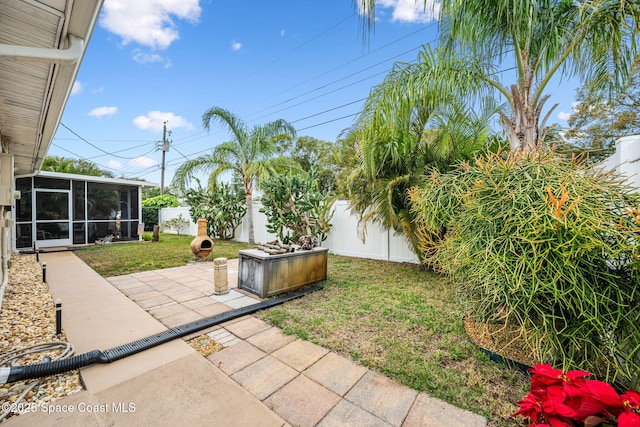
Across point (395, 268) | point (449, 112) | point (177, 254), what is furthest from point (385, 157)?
point (177, 254)

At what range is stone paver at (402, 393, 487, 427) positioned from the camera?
1.72 meters

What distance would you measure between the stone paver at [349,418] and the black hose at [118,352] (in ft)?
6.24

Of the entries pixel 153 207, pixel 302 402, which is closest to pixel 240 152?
pixel 302 402

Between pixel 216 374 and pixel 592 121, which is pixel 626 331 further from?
pixel 592 121

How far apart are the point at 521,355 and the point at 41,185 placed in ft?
44.3

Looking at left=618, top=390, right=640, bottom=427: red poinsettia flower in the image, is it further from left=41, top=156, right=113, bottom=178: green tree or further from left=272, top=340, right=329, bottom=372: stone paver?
left=41, top=156, right=113, bottom=178: green tree

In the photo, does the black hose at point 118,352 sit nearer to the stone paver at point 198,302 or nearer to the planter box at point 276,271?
the planter box at point 276,271

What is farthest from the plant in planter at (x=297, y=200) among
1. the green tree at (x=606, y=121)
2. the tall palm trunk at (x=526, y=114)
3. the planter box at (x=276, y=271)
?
the green tree at (x=606, y=121)

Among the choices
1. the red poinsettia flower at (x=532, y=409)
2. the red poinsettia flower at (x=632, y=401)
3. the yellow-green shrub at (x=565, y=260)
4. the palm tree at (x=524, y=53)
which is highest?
the palm tree at (x=524, y=53)

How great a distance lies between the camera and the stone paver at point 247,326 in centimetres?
300

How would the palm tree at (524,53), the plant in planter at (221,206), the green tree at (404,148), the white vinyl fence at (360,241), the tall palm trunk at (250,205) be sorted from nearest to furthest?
the palm tree at (524,53), the green tree at (404,148), the white vinyl fence at (360,241), the tall palm trunk at (250,205), the plant in planter at (221,206)

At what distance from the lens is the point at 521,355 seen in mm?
2367

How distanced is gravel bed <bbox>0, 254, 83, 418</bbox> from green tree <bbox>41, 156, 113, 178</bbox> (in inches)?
579

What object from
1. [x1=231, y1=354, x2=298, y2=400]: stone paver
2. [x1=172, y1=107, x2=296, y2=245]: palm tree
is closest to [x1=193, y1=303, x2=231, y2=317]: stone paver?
[x1=231, y1=354, x2=298, y2=400]: stone paver
